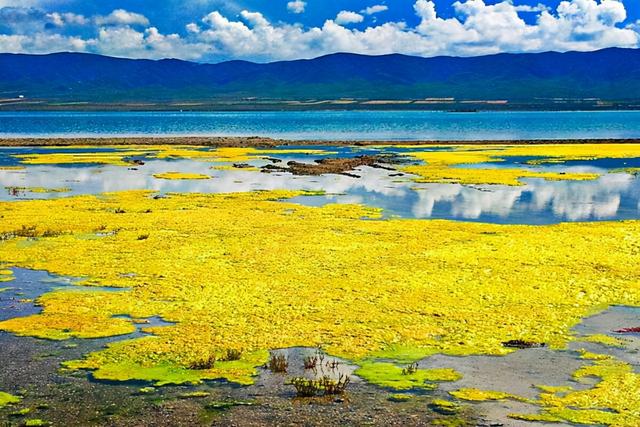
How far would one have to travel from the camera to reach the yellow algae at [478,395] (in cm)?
1302

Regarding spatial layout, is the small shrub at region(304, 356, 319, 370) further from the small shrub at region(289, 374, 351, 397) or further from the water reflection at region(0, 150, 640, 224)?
the water reflection at region(0, 150, 640, 224)

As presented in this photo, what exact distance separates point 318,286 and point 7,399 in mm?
9484

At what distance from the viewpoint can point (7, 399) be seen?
1288 cm

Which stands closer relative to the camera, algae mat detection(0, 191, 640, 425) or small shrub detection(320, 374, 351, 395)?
small shrub detection(320, 374, 351, 395)

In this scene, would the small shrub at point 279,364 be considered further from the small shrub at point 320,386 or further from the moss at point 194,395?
the moss at point 194,395

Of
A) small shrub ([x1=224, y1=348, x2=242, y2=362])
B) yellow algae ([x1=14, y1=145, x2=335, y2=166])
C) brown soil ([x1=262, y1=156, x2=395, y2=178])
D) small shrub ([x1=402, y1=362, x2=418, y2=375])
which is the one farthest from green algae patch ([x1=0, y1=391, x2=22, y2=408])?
yellow algae ([x1=14, y1=145, x2=335, y2=166])

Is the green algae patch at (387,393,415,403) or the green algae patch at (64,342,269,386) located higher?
the green algae patch at (64,342,269,386)

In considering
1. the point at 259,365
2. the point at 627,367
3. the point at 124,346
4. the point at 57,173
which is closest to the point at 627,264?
the point at 627,367

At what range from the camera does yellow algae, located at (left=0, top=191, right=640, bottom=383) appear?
15.8m

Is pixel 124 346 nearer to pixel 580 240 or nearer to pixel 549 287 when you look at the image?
pixel 549 287

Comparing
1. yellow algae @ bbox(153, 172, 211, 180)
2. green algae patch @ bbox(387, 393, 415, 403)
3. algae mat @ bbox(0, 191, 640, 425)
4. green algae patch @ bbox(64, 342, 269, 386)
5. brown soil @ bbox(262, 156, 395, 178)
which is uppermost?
brown soil @ bbox(262, 156, 395, 178)

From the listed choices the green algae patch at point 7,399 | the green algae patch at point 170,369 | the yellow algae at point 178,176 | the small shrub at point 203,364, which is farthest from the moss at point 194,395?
the yellow algae at point 178,176

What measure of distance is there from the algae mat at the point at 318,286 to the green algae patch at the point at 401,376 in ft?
0.61

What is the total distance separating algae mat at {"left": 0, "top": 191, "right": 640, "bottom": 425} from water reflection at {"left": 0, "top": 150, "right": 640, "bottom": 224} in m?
4.22
